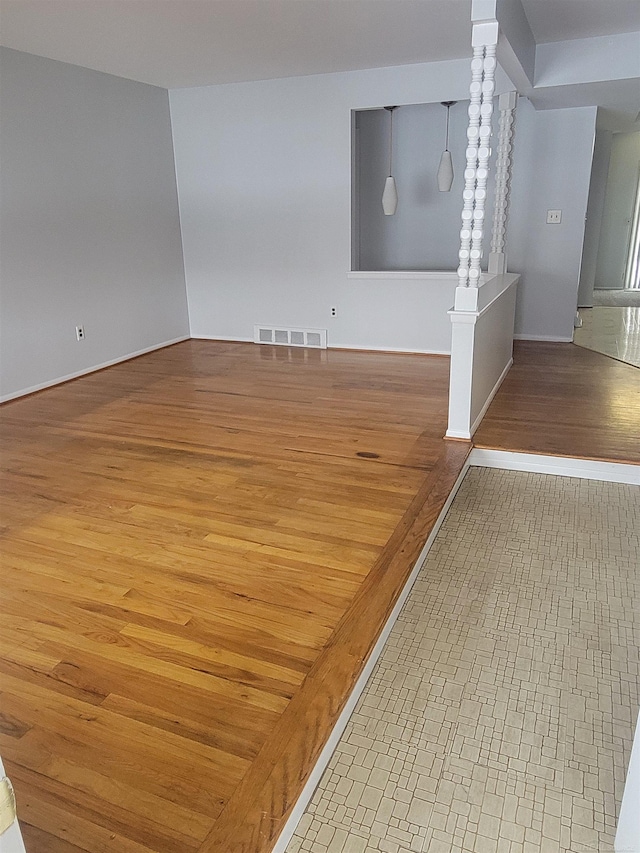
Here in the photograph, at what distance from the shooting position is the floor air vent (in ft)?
19.3

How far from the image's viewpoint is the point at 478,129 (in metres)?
3.02

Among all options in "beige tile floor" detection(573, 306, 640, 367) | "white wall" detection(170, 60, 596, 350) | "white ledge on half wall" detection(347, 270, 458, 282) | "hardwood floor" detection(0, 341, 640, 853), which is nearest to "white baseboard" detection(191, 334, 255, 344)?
"white wall" detection(170, 60, 596, 350)

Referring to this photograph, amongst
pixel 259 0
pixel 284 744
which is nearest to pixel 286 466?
pixel 284 744

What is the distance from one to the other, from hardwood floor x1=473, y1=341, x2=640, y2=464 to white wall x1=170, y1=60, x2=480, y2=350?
100cm

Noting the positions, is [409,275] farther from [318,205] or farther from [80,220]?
[80,220]

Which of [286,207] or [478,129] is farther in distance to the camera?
[286,207]

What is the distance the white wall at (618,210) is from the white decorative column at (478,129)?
21.0 ft

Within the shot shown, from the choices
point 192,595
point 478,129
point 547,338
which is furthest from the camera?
point 547,338

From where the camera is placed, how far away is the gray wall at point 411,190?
610cm

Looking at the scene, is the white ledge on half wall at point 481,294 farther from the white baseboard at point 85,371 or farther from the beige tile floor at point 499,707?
the white baseboard at point 85,371

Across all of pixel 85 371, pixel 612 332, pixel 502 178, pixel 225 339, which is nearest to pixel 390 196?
pixel 502 178

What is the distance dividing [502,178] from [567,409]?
1.86 m

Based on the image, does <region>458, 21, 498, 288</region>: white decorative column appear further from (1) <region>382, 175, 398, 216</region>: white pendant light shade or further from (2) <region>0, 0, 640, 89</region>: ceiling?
(1) <region>382, 175, 398, 216</region>: white pendant light shade

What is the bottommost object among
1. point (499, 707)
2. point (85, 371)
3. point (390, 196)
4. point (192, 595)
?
point (499, 707)
